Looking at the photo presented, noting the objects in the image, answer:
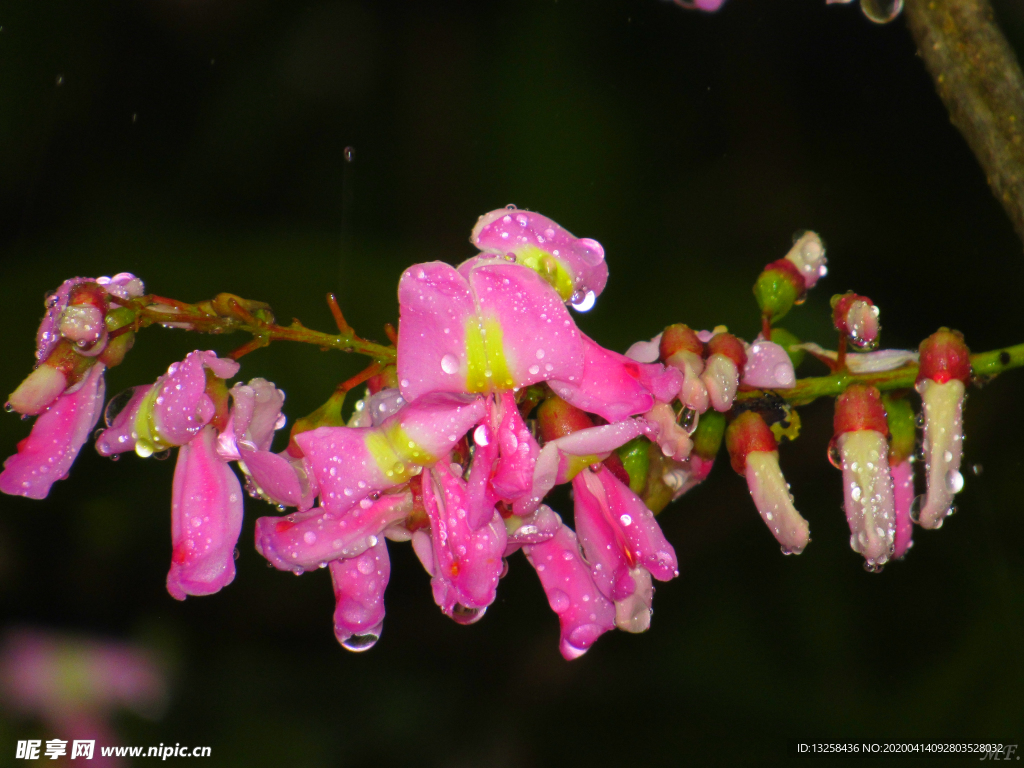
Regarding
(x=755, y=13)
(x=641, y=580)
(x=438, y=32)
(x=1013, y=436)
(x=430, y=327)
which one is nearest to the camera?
(x=430, y=327)

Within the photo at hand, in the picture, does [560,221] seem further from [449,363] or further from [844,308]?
[449,363]

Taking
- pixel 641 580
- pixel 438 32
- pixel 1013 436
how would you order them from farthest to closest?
pixel 438 32 → pixel 1013 436 → pixel 641 580

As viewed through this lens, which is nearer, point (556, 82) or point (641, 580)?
point (641, 580)

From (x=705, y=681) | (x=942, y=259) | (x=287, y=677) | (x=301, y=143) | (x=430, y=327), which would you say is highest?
(x=301, y=143)

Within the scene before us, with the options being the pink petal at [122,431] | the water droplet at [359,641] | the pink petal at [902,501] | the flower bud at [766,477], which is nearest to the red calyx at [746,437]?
the flower bud at [766,477]

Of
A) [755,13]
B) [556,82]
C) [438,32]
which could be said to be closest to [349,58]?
[438,32]

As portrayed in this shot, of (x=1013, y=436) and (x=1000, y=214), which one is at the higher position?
(x=1000, y=214)

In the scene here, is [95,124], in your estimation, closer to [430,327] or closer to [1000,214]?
[430,327]

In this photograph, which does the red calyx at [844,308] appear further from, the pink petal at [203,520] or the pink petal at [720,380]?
the pink petal at [203,520]
